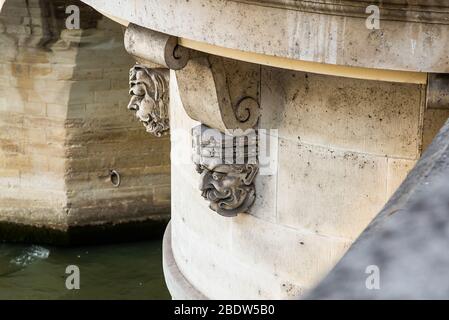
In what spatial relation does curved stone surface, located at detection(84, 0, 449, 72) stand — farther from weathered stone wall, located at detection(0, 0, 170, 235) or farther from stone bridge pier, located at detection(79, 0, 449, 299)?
weathered stone wall, located at detection(0, 0, 170, 235)

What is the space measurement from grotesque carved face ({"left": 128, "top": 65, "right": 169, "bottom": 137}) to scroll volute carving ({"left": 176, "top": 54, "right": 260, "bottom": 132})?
427mm

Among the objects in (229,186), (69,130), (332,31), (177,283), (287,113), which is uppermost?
(332,31)

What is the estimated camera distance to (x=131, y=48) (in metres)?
4.27

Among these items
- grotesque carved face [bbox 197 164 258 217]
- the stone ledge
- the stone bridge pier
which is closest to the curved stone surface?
the stone bridge pier

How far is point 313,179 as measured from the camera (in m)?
4.20

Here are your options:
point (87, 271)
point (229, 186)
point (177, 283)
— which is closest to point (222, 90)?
point (229, 186)

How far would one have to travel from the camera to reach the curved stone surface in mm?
3277

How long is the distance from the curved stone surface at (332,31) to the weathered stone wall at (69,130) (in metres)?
5.93

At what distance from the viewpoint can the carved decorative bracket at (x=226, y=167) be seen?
4352 mm

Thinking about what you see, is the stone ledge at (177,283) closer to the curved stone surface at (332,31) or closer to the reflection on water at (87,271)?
the curved stone surface at (332,31)

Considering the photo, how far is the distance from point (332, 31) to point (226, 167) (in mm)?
1138

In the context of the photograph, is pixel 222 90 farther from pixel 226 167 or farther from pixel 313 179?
pixel 313 179
